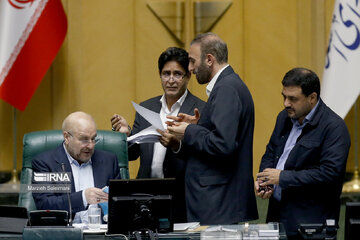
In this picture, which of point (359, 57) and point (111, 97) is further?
point (111, 97)

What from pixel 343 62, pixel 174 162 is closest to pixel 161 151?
pixel 174 162

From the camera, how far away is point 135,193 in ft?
12.9

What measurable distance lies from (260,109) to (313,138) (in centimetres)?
297

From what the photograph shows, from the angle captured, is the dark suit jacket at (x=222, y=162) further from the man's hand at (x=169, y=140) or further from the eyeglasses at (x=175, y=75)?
the eyeglasses at (x=175, y=75)

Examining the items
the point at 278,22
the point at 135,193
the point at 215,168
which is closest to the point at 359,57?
the point at 278,22

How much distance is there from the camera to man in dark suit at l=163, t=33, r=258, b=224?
4406 mm

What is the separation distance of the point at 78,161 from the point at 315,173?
1.35 meters

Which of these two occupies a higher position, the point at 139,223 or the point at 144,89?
the point at 144,89

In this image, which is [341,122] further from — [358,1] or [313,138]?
[358,1]

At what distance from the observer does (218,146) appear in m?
4.36

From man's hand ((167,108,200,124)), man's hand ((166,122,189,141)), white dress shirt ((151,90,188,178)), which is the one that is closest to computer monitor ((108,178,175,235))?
man's hand ((166,122,189,141))

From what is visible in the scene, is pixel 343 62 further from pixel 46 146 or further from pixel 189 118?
pixel 46 146

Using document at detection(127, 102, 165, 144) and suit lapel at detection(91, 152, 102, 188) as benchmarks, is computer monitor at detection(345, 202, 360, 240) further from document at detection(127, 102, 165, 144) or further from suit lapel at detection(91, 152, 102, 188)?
suit lapel at detection(91, 152, 102, 188)

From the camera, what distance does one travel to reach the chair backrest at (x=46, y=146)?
5.00 metres
